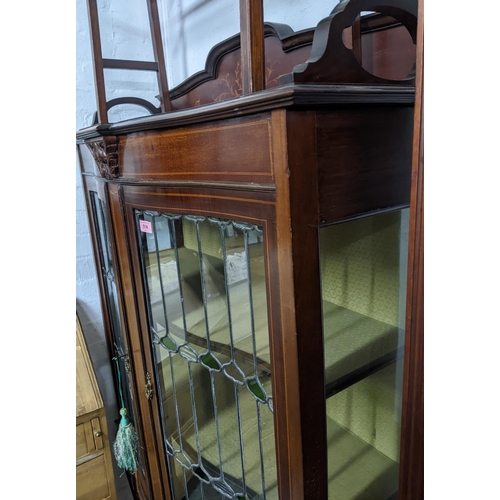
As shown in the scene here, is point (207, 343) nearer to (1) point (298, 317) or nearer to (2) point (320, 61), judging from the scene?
(1) point (298, 317)

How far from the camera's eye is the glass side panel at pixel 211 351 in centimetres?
62

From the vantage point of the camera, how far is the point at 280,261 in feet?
1.68

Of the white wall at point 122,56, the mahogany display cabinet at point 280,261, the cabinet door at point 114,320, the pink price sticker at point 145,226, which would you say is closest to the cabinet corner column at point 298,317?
the mahogany display cabinet at point 280,261

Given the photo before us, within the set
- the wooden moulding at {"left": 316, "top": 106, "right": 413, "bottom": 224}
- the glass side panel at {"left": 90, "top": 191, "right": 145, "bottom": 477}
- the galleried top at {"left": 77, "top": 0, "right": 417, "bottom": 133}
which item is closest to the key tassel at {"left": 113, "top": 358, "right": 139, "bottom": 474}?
the glass side panel at {"left": 90, "top": 191, "right": 145, "bottom": 477}

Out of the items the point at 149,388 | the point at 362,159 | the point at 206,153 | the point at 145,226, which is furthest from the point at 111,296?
the point at 362,159

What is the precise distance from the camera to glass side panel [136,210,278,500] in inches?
24.4

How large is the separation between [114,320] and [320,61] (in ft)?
3.46

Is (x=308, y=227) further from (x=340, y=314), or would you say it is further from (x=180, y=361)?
(x=180, y=361)

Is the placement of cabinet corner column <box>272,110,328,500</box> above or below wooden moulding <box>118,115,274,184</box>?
below

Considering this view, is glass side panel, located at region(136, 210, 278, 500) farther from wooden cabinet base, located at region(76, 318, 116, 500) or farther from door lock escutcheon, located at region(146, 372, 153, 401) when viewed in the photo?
wooden cabinet base, located at region(76, 318, 116, 500)

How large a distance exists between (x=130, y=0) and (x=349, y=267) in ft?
4.38

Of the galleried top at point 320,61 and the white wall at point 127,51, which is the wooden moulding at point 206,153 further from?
the white wall at point 127,51

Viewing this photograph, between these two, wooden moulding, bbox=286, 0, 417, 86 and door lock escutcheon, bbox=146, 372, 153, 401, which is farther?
door lock escutcheon, bbox=146, 372, 153, 401

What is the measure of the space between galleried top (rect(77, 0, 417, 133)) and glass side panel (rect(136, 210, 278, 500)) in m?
0.17
